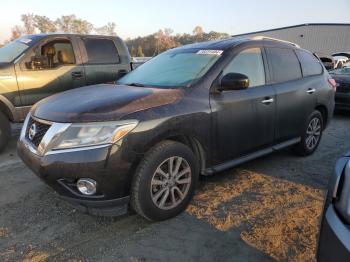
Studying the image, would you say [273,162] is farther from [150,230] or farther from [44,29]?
[44,29]

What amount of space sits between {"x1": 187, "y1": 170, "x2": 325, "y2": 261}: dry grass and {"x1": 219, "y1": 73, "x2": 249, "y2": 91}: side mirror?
1.20 m

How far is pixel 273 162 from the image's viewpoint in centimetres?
508

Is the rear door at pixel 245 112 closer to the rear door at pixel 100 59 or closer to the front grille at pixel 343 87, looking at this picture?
the rear door at pixel 100 59

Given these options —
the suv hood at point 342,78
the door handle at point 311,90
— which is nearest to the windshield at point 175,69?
the door handle at point 311,90

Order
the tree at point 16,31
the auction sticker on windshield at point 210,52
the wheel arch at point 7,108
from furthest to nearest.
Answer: the tree at point 16,31
the wheel arch at point 7,108
the auction sticker on windshield at point 210,52

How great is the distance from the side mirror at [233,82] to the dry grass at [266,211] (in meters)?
1.20

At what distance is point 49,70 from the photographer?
19.8 feet

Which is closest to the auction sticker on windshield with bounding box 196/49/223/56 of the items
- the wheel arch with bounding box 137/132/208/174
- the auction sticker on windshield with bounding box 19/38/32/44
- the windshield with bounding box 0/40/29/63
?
the wheel arch with bounding box 137/132/208/174

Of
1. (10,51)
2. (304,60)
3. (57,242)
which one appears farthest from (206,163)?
(10,51)

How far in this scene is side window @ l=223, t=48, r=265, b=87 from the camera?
154 inches

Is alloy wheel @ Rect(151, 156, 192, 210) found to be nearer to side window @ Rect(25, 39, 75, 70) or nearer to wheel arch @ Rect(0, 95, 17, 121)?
wheel arch @ Rect(0, 95, 17, 121)

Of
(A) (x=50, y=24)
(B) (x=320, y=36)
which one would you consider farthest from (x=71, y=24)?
(B) (x=320, y=36)

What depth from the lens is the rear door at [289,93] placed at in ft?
14.6

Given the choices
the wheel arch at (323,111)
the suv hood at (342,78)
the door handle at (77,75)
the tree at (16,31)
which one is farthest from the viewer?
the tree at (16,31)
